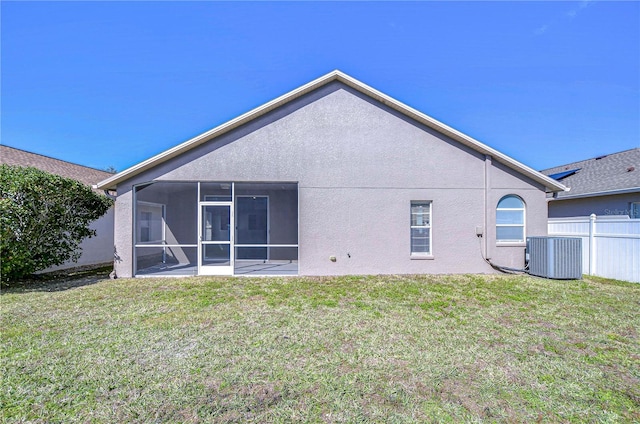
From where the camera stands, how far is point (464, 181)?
380 inches

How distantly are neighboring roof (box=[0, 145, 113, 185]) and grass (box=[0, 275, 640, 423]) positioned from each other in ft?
25.8

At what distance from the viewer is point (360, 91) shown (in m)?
9.62

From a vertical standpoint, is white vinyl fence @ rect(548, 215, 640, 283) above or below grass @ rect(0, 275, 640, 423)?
above

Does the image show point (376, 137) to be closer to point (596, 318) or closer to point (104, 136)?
point (596, 318)

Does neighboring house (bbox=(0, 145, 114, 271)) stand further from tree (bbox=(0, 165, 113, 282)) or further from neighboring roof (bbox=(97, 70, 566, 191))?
neighboring roof (bbox=(97, 70, 566, 191))

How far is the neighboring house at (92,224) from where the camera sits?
11844mm

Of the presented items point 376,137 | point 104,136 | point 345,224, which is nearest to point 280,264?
point 345,224

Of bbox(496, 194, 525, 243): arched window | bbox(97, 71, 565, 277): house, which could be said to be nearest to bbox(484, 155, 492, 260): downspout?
bbox(97, 71, 565, 277): house

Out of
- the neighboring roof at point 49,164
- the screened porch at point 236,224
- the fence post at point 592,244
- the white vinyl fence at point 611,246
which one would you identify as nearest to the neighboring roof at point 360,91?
the fence post at point 592,244

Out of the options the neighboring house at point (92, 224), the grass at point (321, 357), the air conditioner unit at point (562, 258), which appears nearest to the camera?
the grass at point (321, 357)

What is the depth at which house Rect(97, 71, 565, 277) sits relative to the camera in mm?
9344

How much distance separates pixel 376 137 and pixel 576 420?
8.20 metres

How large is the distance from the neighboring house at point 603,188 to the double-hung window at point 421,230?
4610 millimetres

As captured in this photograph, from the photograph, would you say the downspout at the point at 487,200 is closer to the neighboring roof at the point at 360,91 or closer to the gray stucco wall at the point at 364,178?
the gray stucco wall at the point at 364,178
